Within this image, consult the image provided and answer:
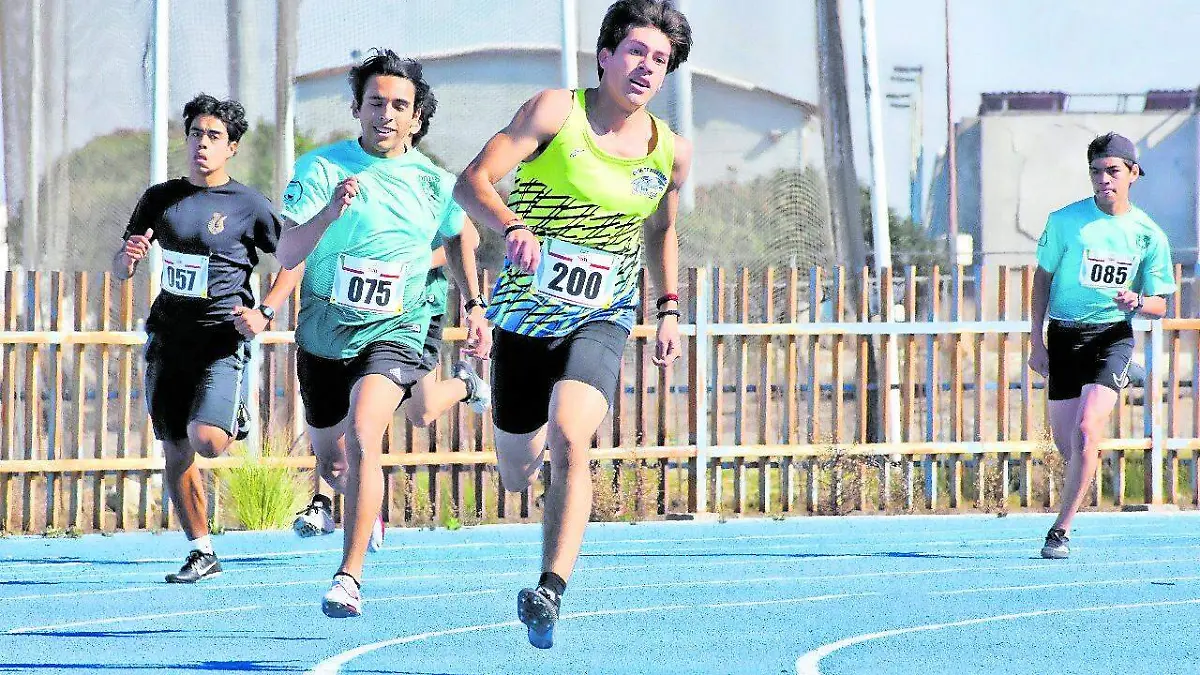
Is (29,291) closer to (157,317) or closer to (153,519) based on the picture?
(153,519)

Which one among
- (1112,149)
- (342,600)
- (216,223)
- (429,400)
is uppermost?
(1112,149)

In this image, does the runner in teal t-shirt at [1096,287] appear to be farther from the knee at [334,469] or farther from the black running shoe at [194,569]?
the black running shoe at [194,569]

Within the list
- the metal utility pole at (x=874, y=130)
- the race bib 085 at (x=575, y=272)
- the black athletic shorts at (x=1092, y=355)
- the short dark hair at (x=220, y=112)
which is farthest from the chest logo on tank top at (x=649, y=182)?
the metal utility pole at (x=874, y=130)

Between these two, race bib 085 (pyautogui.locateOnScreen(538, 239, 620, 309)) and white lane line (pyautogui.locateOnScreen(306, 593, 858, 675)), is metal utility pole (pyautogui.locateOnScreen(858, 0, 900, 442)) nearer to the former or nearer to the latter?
white lane line (pyautogui.locateOnScreen(306, 593, 858, 675))

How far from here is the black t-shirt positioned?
8961 mm

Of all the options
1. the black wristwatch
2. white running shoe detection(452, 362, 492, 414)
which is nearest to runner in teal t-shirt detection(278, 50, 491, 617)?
the black wristwatch

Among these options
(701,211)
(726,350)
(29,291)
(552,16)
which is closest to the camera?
(29,291)

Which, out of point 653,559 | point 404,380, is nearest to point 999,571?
point 653,559

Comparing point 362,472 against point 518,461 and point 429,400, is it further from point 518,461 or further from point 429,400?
point 429,400

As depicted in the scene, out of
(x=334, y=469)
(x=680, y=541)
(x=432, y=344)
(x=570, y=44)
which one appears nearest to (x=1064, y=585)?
(x=680, y=541)

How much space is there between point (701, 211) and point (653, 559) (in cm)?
857

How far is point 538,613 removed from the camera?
6176mm

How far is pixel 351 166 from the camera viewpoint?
7.92 metres

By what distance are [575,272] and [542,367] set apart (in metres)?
0.36
